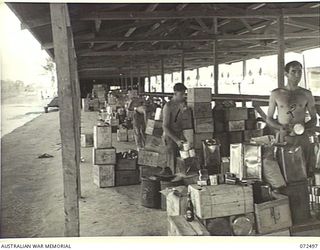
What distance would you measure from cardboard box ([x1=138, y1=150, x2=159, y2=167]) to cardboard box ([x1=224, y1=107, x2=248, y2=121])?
0.93 meters

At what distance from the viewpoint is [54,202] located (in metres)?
3.08

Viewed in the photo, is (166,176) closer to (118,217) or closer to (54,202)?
(118,217)

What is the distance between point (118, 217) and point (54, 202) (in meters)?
0.71

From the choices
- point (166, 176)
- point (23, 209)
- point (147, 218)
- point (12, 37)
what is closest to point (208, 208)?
point (147, 218)

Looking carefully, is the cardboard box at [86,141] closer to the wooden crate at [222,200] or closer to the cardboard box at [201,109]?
the cardboard box at [201,109]

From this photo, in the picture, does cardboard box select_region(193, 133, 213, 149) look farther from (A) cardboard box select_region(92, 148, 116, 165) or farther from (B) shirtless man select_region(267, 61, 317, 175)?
(B) shirtless man select_region(267, 61, 317, 175)

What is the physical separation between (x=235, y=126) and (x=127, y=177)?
133 cm

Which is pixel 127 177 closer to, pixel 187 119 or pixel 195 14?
pixel 187 119

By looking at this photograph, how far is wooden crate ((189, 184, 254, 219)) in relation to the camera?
1.91 meters

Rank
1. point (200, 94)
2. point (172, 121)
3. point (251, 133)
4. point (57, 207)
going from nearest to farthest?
point (57, 207), point (172, 121), point (200, 94), point (251, 133)

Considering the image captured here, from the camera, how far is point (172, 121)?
332 centimetres

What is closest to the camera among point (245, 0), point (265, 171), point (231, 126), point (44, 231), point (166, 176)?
point (245, 0)

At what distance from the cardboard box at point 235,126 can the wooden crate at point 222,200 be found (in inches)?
84.3

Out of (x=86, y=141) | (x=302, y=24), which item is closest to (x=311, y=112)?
(x=302, y=24)
